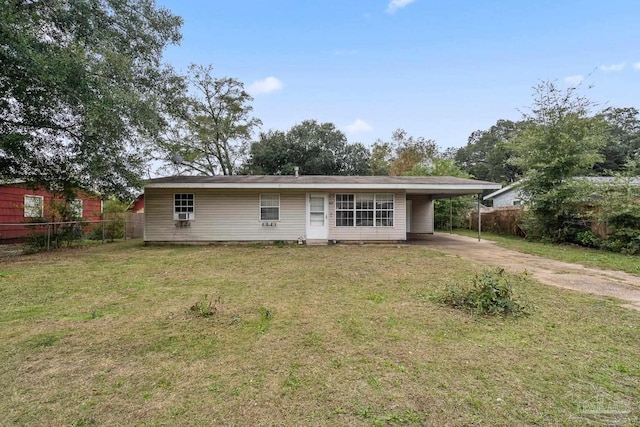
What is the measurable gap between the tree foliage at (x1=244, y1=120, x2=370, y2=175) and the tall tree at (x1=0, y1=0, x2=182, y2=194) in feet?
49.4

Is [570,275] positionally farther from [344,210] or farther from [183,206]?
[183,206]

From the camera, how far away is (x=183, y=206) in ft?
39.2

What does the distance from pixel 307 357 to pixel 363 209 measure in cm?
947

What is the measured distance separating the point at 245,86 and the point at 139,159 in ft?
50.6

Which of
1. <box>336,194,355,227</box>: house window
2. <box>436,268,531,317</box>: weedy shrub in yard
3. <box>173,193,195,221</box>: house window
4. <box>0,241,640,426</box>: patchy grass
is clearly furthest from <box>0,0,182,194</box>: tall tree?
<box>436,268,531,317</box>: weedy shrub in yard

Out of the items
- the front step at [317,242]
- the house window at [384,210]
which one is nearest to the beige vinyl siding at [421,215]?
the house window at [384,210]

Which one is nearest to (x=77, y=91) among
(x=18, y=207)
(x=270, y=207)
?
(x=270, y=207)

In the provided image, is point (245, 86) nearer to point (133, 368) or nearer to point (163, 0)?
point (163, 0)

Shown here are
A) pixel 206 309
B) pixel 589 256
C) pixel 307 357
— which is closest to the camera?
pixel 307 357

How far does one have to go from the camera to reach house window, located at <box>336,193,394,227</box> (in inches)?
477

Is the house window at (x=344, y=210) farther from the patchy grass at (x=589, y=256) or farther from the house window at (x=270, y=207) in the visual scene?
the patchy grass at (x=589, y=256)

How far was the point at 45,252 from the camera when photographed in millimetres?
10258

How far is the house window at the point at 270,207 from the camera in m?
12.1

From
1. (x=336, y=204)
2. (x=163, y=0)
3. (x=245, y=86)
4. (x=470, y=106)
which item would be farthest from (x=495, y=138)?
(x=163, y=0)
